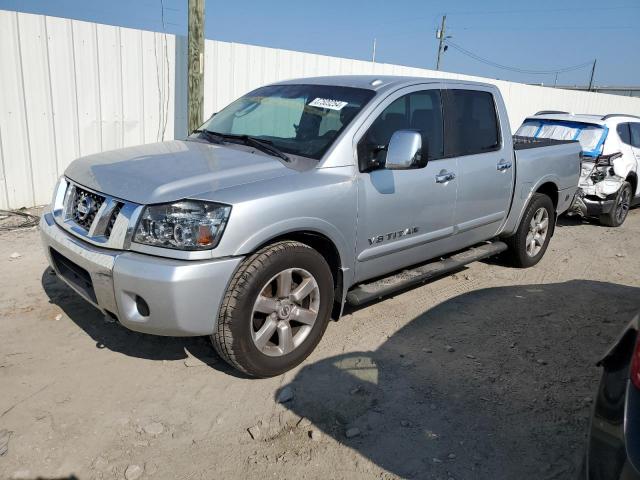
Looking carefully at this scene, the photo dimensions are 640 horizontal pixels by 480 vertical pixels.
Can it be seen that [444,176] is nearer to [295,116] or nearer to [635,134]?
[295,116]

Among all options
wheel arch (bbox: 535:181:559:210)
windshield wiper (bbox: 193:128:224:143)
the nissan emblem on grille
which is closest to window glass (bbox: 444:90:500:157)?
wheel arch (bbox: 535:181:559:210)

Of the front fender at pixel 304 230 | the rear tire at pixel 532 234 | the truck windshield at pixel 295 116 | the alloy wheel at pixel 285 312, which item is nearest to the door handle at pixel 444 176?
the truck windshield at pixel 295 116

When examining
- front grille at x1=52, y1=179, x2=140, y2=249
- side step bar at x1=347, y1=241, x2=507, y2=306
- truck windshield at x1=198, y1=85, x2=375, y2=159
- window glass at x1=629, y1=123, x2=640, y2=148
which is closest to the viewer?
front grille at x1=52, y1=179, x2=140, y2=249

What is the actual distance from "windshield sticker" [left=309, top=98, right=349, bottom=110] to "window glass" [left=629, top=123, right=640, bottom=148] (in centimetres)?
655

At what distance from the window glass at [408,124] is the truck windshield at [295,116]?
0.19 m

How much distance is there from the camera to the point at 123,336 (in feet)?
11.8

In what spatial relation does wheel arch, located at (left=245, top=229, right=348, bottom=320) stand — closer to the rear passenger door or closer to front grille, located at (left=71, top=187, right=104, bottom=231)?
front grille, located at (left=71, top=187, right=104, bottom=231)

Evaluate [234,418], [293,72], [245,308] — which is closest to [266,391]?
[234,418]

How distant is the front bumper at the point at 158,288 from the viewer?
8.53 feet

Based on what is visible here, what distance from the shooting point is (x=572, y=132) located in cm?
780

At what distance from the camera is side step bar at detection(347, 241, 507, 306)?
3629mm

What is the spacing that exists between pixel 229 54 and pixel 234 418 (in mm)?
7055

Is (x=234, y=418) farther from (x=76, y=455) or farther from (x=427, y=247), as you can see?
(x=427, y=247)

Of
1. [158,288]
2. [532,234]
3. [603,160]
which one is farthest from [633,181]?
[158,288]
